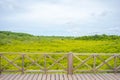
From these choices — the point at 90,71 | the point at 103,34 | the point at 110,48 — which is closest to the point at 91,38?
the point at 103,34

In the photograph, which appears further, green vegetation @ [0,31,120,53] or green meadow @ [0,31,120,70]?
green vegetation @ [0,31,120,53]

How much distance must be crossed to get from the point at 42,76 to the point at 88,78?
6.28 feet

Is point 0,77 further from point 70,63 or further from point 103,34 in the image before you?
point 103,34

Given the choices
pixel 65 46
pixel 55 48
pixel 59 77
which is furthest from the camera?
pixel 65 46

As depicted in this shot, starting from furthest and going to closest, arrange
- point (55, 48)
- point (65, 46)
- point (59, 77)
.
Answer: point (65, 46) < point (55, 48) < point (59, 77)

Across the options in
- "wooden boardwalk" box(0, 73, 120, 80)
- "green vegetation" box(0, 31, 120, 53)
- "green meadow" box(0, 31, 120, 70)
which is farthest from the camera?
"green vegetation" box(0, 31, 120, 53)

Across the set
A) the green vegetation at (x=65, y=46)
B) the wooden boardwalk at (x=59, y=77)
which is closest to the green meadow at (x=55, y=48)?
the green vegetation at (x=65, y=46)

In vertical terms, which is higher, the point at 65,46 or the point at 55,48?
the point at 65,46

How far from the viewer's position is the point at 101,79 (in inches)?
330

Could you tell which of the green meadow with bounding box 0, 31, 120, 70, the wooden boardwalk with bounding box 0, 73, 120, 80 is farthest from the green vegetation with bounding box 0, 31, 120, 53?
the wooden boardwalk with bounding box 0, 73, 120, 80

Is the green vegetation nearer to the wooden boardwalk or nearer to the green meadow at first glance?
the green meadow

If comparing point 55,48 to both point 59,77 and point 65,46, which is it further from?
point 59,77

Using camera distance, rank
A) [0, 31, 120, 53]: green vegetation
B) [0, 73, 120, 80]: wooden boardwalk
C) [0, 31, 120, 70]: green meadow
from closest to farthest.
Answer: [0, 73, 120, 80]: wooden boardwalk, [0, 31, 120, 70]: green meadow, [0, 31, 120, 53]: green vegetation

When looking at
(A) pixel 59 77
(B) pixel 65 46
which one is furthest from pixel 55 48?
(A) pixel 59 77
